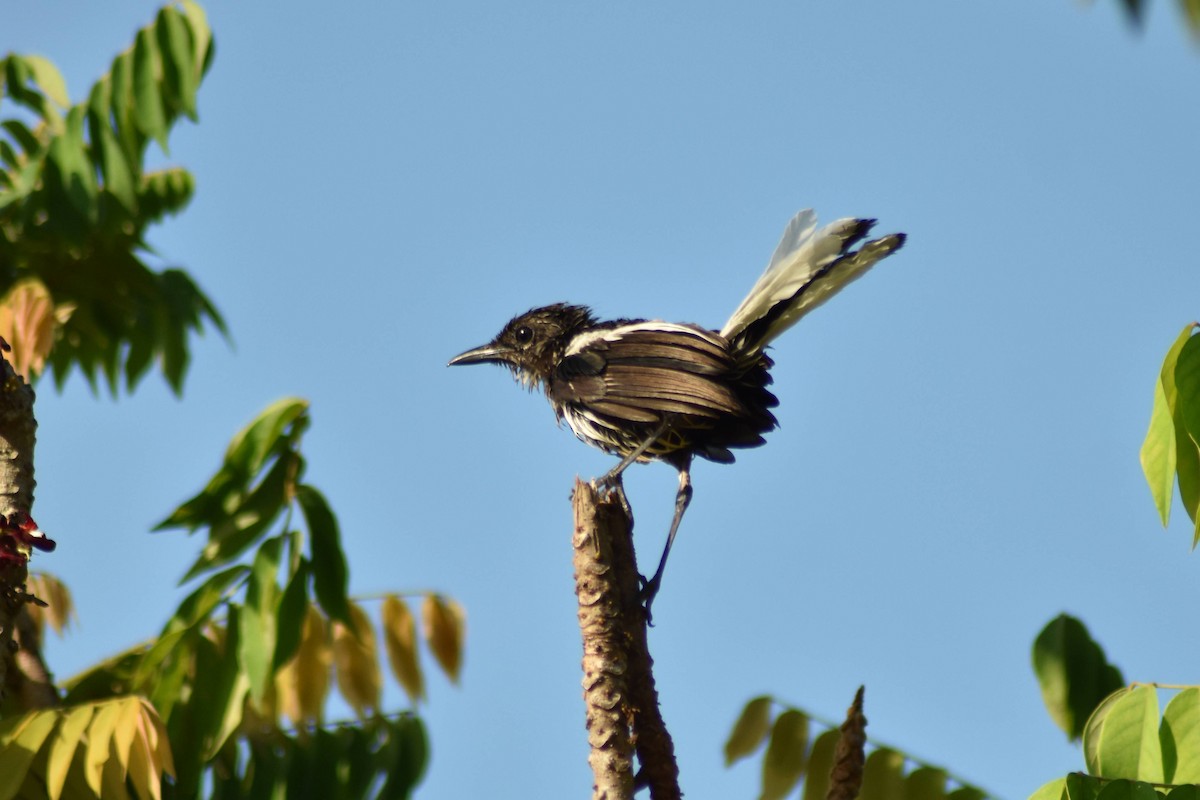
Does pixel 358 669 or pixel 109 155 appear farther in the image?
pixel 109 155

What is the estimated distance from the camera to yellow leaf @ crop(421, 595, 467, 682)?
5.26m

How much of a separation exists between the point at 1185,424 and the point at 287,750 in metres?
3.15

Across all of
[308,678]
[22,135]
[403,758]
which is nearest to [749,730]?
[403,758]

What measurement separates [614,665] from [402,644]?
217cm

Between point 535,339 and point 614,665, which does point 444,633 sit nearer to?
point 535,339

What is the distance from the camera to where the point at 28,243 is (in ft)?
19.2

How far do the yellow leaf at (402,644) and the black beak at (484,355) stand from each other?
1.57m

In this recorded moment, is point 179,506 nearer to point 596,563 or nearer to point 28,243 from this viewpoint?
point 596,563

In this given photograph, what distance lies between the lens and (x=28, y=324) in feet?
17.9

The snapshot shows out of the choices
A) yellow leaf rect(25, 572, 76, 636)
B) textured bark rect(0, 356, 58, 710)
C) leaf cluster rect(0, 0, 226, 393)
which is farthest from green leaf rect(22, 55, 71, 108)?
textured bark rect(0, 356, 58, 710)

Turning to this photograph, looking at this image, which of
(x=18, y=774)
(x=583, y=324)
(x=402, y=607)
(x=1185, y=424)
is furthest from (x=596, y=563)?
(x=583, y=324)

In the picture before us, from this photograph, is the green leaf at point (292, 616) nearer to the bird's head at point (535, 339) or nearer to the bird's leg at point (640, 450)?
the bird's leg at point (640, 450)

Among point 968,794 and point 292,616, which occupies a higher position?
point 292,616

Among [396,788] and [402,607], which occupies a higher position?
[402,607]
